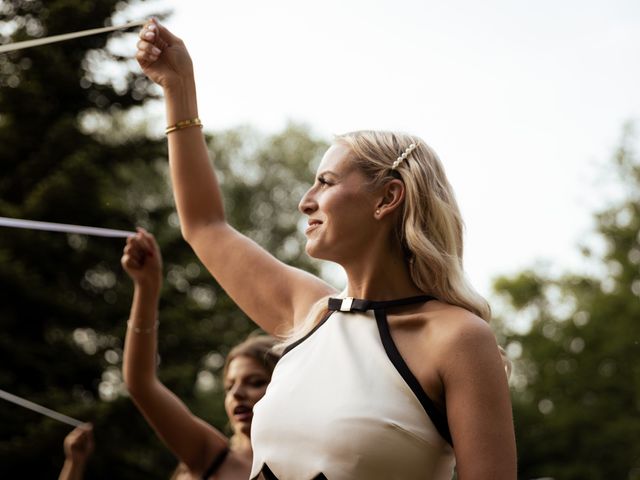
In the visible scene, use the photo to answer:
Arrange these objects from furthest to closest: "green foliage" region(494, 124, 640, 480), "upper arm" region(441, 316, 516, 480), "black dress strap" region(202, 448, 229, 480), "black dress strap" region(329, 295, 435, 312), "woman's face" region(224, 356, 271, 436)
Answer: "green foliage" region(494, 124, 640, 480), "woman's face" region(224, 356, 271, 436), "black dress strap" region(202, 448, 229, 480), "black dress strap" region(329, 295, 435, 312), "upper arm" region(441, 316, 516, 480)

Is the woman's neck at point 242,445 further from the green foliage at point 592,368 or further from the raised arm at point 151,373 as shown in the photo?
the green foliage at point 592,368

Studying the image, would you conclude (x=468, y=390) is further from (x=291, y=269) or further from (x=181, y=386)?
(x=181, y=386)

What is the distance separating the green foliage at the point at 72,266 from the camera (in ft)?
50.4

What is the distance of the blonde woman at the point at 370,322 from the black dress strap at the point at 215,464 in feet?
5.80

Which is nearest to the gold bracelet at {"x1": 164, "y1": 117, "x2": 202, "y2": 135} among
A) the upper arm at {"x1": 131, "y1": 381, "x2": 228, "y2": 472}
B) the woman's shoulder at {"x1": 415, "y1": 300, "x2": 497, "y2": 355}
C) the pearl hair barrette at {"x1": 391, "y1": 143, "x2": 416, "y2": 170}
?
the pearl hair barrette at {"x1": 391, "y1": 143, "x2": 416, "y2": 170}

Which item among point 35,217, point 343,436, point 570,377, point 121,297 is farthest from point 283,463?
point 570,377

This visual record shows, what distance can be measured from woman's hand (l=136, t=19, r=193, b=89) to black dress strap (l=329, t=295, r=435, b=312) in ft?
2.92

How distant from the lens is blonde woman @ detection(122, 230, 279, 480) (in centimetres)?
422

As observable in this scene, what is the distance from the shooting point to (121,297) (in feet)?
55.6

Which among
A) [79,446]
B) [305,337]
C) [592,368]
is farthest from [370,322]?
[592,368]

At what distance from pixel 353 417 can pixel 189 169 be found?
105cm

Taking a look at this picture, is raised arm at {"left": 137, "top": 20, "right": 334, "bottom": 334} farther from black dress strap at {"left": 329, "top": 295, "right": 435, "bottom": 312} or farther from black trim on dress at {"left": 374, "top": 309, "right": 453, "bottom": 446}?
black trim on dress at {"left": 374, "top": 309, "right": 453, "bottom": 446}

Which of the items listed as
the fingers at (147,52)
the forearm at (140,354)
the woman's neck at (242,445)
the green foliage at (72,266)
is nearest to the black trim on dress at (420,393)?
the fingers at (147,52)

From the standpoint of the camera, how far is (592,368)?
33.3 metres
